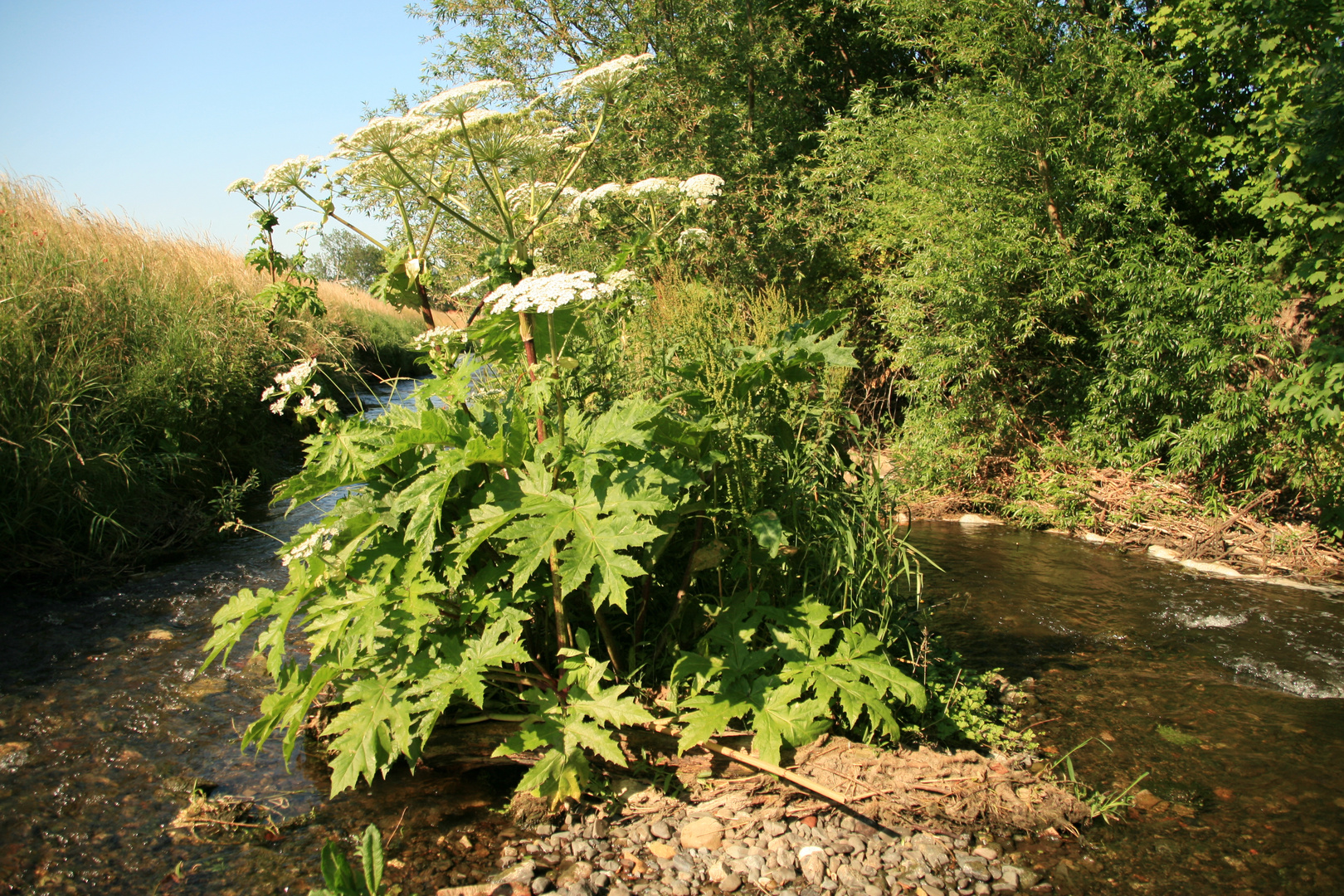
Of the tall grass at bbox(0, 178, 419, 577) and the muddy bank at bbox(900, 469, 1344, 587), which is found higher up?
the tall grass at bbox(0, 178, 419, 577)


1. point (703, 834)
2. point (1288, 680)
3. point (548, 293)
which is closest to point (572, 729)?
point (703, 834)

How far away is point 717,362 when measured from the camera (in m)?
3.20

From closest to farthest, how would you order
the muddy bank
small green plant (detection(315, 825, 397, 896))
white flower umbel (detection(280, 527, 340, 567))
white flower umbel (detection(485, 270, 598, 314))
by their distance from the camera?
small green plant (detection(315, 825, 397, 896)) < white flower umbel (detection(485, 270, 598, 314)) < white flower umbel (detection(280, 527, 340, 567)) < the muddy bank

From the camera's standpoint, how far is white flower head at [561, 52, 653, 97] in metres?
2.77

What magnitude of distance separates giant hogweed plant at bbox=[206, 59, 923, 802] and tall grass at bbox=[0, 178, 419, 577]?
5.33 feet

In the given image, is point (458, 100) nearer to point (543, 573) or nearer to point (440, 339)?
point (440, 339)

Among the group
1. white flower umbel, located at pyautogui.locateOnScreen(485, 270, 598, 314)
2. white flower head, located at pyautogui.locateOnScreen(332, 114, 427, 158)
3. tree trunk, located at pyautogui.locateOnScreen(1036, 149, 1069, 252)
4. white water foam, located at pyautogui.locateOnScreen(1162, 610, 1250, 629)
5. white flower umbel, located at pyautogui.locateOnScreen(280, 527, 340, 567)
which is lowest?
white water foam, located at pyautogui.locateOnScreen(1162, 610, 1250, 629)

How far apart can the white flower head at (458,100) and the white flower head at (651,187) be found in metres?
0.73

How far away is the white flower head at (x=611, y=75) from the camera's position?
9.07 feet

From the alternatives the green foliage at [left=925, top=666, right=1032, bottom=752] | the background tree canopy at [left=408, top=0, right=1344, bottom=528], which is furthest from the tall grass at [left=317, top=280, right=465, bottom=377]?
the green foliage at [left=925, top=666, right=1032, bottom=752]

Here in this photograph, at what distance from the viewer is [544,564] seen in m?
2.75

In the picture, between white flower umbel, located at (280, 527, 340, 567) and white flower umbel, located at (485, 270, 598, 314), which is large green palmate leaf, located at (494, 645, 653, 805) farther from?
white flower umbel, located at (485, 270, 598, 314)

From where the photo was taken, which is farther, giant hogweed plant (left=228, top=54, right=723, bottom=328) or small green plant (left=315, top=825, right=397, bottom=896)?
giant hogweed plant (left=228, top=54, right=723, bottom=328)

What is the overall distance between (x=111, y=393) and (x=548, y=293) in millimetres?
5018
